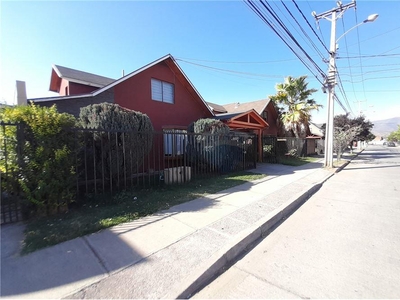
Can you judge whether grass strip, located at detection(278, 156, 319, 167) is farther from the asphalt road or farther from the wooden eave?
the asphalt road

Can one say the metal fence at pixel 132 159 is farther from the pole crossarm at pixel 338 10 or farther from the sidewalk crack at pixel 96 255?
the pole crossarm at pixel 338 10

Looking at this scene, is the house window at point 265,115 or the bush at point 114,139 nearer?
the bush at point 114,139

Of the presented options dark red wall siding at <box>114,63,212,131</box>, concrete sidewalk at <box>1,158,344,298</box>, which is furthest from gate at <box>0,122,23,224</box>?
dark red wall siding at <box>114,63,212,131</box>

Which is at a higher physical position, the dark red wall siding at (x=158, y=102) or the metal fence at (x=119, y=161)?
the dark red wall siding at (x=158, y=102)

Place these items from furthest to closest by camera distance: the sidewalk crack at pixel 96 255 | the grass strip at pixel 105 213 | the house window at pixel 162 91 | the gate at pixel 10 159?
the house window at pixel 162 91
the gate at pixel 10 159
the grass strip at pixel 105 213
the sidewalk crack at pixel 96 255

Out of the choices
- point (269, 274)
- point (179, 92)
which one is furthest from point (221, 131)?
point (269, 274)

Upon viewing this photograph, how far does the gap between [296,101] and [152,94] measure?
53.6ft

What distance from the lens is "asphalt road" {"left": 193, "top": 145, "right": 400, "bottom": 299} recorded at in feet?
7.30

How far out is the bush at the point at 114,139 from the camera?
521cm

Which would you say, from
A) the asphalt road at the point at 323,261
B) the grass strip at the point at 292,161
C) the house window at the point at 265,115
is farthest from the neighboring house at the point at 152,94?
the house window at the point at 265,115

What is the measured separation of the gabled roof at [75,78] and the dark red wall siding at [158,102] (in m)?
2.89

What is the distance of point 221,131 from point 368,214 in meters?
5.86

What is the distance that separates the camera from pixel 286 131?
66.3ft

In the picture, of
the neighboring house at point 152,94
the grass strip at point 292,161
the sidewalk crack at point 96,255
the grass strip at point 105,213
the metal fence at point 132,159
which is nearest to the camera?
the sidewalk crack at point 96,255
